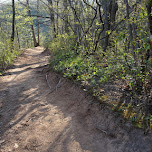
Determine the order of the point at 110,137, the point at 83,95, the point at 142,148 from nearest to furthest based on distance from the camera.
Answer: the point at 142,148 → the point at 110,137 → the point at 83,95

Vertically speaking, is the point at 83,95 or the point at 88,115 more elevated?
the point at 83,95

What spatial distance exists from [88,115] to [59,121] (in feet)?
2.55

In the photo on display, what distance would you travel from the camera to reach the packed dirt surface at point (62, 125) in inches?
112

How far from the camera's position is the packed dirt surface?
2.84 metres

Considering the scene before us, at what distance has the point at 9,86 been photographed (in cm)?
622

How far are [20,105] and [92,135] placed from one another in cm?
263

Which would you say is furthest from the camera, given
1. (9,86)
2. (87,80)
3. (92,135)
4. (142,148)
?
(9,86)

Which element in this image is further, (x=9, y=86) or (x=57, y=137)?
(x=9, y=86)

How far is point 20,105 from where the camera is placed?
4.66 m

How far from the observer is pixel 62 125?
143 inches

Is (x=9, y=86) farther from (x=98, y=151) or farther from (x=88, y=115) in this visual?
(x=98, y=151)

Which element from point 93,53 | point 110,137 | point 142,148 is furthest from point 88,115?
point 93,53

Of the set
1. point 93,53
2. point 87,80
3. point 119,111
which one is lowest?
point 119,111

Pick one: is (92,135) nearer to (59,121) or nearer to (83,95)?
(59,121)
